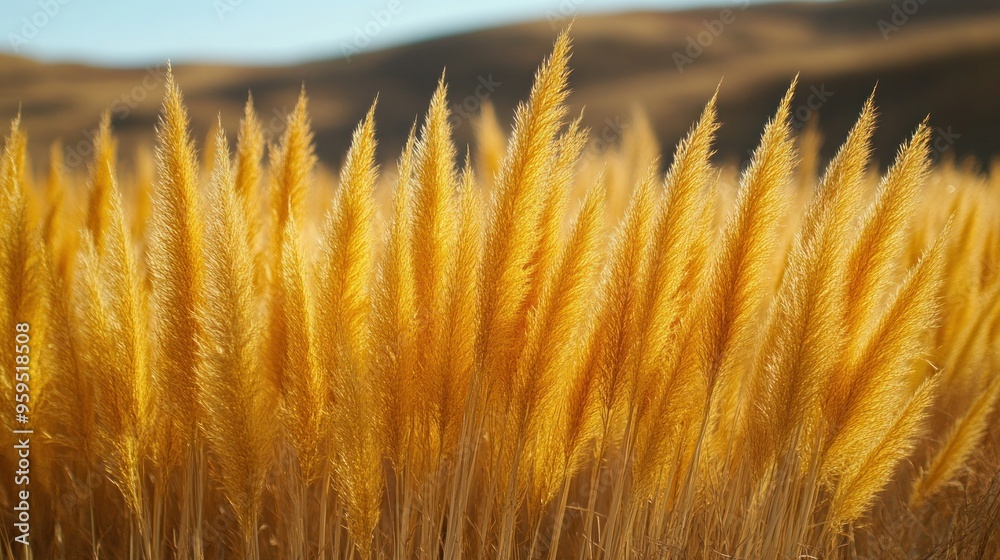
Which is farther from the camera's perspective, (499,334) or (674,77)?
(674,77)

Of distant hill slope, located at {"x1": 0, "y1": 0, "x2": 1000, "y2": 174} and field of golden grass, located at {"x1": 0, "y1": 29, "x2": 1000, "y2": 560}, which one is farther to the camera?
distant hill slope, located at {"x1": 0, "y1": 0, "x2": 1000, "y2": 174}

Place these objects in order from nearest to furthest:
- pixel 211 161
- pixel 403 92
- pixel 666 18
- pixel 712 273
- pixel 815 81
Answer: pixel 712 273 < pixel 211 161 < pixel 815 81 < pixel 403 92 < pixel 666 18

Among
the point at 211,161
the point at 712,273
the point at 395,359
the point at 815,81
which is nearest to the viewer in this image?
the point at 395,359

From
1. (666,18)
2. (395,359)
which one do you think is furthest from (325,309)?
(666,18)

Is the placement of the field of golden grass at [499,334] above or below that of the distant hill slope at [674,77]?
below

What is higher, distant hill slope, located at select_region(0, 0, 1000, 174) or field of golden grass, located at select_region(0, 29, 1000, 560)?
distant hill slope, located at select_region(0, 0, 1000, 174)

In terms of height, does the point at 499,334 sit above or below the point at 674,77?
below

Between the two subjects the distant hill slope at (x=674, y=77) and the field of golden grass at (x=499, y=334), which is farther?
the distant hill slope at (x=674, y=77)

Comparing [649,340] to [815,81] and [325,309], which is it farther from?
[815,81]
